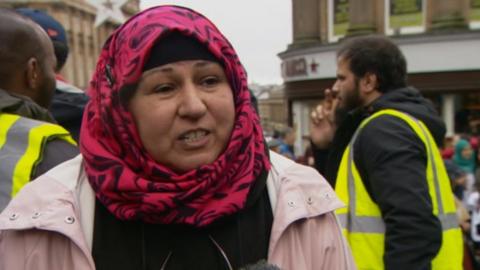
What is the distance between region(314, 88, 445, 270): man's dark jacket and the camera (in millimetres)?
2543

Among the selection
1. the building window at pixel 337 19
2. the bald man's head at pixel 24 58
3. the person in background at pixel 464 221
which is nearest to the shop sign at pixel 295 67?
the building window at pixel 337 19

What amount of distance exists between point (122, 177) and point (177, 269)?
0.31 metres

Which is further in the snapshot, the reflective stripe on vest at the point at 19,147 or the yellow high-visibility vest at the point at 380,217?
the yellow high-visibility vest at the point at 380,217

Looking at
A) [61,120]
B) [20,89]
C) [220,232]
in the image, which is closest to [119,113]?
[220,232]

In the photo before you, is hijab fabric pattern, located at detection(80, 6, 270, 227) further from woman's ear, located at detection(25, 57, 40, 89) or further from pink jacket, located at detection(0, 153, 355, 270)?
woman's ear, located at detection(25, 57, 40, 89)

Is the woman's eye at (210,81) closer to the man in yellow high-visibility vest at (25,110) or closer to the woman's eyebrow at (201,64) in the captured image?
the woman's eyebrow at (201,64)

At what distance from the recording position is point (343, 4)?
1686 cm

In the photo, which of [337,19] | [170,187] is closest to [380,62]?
[170,187]

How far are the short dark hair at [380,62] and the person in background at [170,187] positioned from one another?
62.8 inches

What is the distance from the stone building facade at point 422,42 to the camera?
14.5 m

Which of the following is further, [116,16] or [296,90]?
[296,90]

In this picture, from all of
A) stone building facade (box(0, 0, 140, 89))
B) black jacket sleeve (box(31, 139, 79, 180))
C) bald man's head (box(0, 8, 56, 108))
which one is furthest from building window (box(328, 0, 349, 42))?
stone building facade (box(0, 0, 140, 89))

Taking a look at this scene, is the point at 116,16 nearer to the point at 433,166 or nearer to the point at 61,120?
the point at 61,120

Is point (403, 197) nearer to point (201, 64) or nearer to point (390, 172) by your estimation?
point (390, 172)
